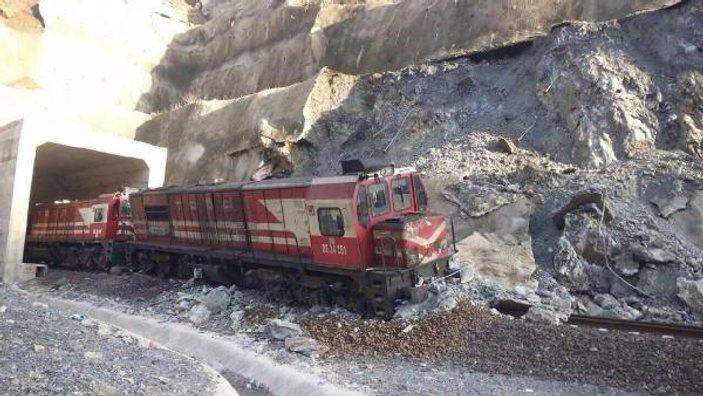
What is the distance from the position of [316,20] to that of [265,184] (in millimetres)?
28911

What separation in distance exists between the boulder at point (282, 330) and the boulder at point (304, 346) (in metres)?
0.44

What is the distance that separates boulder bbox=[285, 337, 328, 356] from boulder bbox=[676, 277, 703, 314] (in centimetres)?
892

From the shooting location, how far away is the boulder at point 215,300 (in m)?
13.4

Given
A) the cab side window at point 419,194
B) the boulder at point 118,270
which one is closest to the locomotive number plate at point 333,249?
the cab side window at point 419,194

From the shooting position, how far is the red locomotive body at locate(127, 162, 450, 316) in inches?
432

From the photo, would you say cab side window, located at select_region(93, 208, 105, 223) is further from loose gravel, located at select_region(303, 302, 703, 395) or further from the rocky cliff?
loose gravel, located at select_region(303, 302, 703, 395)

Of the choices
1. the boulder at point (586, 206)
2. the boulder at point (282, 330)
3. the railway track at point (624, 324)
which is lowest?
the railway track at point (624, 324)

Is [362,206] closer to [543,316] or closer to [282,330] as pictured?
[282,330]

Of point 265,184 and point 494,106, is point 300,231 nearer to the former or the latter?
point 265,184

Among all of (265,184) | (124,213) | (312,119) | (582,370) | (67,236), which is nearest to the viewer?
(582,370)

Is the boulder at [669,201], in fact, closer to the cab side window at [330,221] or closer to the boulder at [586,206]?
the boulder at [586,206]

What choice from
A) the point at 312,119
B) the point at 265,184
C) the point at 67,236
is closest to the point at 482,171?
the point at 265,184

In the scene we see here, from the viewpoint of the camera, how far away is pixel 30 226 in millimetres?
28391

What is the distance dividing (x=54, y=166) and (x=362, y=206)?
81.4ft
